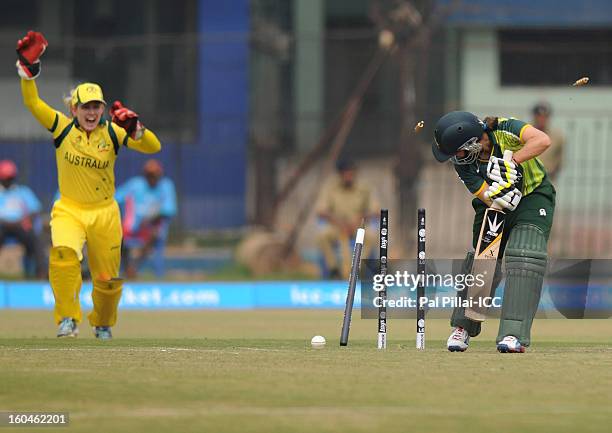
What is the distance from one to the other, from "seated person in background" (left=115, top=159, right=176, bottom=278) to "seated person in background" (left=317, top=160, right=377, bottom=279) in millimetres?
2220

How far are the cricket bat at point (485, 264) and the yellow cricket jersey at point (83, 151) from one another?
315cm

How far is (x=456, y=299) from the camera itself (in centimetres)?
1035

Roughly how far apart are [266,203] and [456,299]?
13.7 m

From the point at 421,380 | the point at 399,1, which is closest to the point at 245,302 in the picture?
the point at 399,1

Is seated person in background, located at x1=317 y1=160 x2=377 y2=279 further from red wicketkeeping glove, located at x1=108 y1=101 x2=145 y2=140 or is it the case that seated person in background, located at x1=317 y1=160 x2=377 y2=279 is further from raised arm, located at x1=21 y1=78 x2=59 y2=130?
raised arm, located at x1=21 y1=78 x2=59 y2=130

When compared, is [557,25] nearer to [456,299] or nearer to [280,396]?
[456,299]

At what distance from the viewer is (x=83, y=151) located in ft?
39.9

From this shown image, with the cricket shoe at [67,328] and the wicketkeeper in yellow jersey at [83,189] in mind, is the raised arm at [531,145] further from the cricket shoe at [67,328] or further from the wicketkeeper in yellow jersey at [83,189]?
the cricket shoe at [67,328]

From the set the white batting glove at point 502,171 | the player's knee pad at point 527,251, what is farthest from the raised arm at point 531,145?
the player's knee pad at point 527,251

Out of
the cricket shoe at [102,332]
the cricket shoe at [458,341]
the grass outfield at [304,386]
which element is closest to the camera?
the grass outfield at [304,386]

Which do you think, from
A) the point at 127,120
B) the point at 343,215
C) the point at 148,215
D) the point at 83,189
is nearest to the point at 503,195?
the point at 127,120

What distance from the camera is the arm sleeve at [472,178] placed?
10086 millimetres

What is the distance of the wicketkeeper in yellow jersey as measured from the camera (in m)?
12.0

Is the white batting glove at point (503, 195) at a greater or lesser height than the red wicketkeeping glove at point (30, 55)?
lesser
